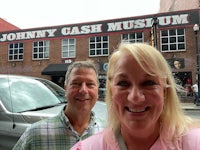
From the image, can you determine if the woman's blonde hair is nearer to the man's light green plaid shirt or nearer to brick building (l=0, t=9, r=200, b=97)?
the man's light green plaid shirt

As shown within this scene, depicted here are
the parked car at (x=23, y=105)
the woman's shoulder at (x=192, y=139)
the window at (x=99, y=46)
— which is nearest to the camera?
the woman's shoulder at (x=192, y=139)

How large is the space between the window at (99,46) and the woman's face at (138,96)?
2232 cm

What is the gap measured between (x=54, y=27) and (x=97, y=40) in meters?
4.52

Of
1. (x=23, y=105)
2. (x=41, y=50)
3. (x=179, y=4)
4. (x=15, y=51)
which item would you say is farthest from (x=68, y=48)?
(x=23, y=105)

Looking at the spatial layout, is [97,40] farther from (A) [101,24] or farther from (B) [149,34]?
(B) [149,34]

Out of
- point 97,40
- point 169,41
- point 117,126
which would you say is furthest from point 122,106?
point 97,40

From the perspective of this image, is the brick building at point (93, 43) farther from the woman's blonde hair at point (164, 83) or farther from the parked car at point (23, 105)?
the woman's blonde hair at point (164, 83)

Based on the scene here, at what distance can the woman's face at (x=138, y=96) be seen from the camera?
123 cm

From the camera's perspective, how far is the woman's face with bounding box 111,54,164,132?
48.6 inches

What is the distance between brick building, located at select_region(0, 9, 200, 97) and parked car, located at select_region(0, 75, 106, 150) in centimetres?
1643

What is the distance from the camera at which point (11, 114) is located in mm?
3182

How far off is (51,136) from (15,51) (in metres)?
26.4

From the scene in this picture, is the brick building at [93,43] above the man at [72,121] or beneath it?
above

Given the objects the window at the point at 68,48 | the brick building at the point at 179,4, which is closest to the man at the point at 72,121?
the window at the point at 68,48
